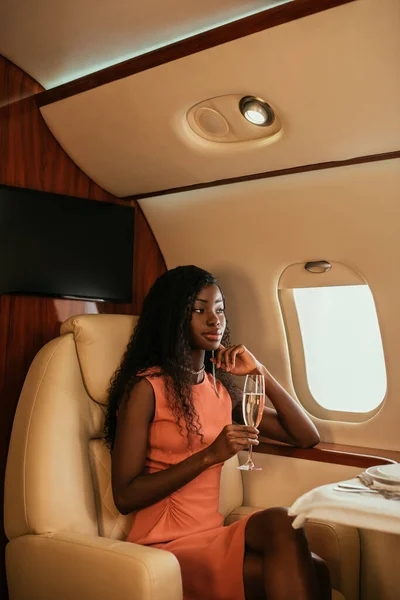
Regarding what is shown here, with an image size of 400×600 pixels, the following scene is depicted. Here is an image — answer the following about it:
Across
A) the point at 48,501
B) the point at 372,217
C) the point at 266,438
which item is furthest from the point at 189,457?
the point at 372,217

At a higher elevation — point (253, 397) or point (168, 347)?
point (168, 347)

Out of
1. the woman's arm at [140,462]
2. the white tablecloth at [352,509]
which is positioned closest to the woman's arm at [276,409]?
the woman's arm at [140,462]

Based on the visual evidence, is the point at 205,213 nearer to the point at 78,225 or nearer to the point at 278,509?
the point at 78,225

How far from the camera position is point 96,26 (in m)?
2.34

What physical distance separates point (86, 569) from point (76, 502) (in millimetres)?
341

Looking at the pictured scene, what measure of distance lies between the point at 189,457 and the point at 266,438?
0.80 meters

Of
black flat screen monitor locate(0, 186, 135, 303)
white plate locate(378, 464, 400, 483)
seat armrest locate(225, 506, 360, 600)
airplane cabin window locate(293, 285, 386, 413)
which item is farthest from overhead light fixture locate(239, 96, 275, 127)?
seat armrest locate(225, 506, 360, 600)

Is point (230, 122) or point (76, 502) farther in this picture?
point (230, 122)

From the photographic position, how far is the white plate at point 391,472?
1.75m

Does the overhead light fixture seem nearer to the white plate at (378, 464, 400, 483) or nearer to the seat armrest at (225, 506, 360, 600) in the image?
the white plate at (378, 464, 400, 483)

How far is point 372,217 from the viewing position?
103 inches

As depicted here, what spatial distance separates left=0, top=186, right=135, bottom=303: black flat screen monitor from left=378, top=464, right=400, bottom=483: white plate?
1.60 metres

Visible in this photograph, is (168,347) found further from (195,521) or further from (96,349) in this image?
(195,521)

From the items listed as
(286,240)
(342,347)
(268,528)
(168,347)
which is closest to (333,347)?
(342,347)
